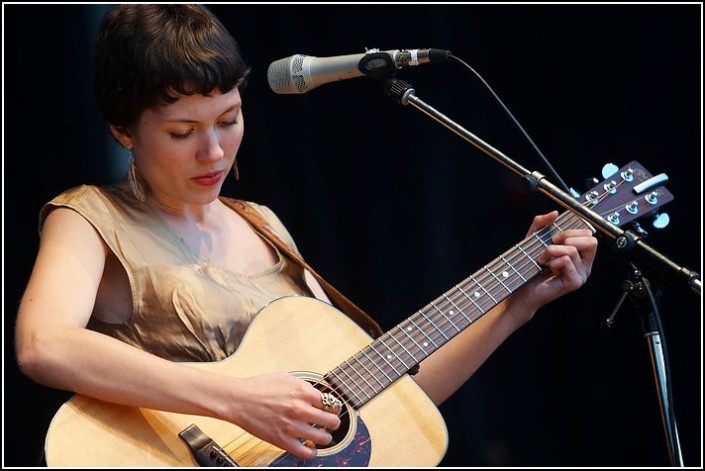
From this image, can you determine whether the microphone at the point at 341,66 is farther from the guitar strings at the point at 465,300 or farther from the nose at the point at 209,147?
the guitar strings at the point at 465,300

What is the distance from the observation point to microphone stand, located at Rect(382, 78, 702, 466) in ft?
4.92

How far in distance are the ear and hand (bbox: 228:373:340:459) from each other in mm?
588

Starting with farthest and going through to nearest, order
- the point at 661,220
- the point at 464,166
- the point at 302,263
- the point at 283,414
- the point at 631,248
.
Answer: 1. the point at 464,166
2. the point at 302,263
3. the point at 661,220
4. the point at 283,414
5. the point at 631,248

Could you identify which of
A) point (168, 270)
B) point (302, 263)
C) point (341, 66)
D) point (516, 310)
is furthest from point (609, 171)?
point (168, 270)

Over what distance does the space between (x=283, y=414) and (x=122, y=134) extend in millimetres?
699

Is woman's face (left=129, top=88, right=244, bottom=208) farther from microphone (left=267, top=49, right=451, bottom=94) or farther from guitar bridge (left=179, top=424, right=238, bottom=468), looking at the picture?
guitar bridge (left=179, top=424, right=238, bottom=468)

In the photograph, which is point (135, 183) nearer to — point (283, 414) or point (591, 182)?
point (283, 414)

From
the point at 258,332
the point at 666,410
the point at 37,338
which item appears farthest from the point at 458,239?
the point at 37,338

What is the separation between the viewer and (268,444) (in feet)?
5.75

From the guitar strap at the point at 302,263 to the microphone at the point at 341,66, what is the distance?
47 cm

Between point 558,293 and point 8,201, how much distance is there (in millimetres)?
1493

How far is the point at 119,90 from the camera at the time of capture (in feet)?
6.14

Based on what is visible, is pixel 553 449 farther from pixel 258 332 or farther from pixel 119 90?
pixel 119 90

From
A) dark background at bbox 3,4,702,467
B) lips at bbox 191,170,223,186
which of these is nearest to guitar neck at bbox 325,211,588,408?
lips at bbox 191,170,223,186
